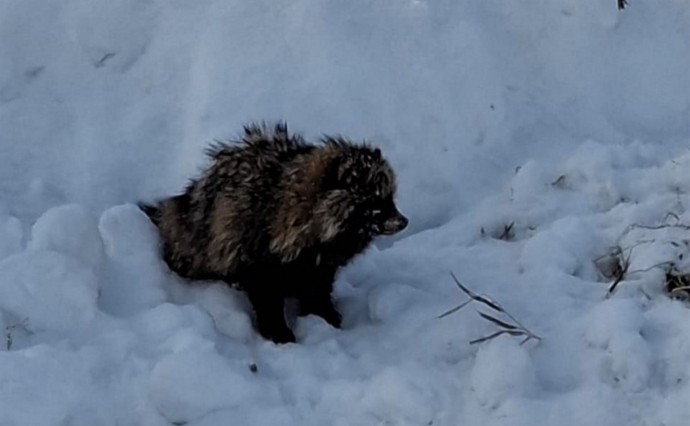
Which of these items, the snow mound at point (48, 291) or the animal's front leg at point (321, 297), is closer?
the snow mound at point (48, 291)

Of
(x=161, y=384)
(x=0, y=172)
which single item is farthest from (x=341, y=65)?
(x=161, y=384)

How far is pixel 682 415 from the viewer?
13.9ft

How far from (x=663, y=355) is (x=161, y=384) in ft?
6.08

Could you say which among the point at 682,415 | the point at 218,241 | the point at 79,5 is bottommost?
the point at 682,415

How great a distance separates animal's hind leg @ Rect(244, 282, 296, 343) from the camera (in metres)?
4.90

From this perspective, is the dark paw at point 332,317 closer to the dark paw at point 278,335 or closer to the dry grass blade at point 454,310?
the dark paw at point 278,335

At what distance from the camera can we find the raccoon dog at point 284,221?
489cm

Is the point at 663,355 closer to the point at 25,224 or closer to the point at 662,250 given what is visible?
the point at 662,250

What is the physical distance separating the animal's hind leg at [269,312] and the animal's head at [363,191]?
45cm

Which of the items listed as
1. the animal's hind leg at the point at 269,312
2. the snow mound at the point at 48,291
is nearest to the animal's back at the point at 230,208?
the animal's hind leg at the point at 269,312

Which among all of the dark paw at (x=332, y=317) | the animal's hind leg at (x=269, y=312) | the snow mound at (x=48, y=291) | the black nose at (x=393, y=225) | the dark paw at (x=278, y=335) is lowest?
the dark paw at (x=332, y=317)

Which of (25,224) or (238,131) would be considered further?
(238,131)

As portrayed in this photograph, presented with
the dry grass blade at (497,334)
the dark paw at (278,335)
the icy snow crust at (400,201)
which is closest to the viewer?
the icy snow crust at (400,201)

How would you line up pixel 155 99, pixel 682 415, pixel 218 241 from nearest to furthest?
pixel 682 415
pixel 218 241
pixel 155 99
